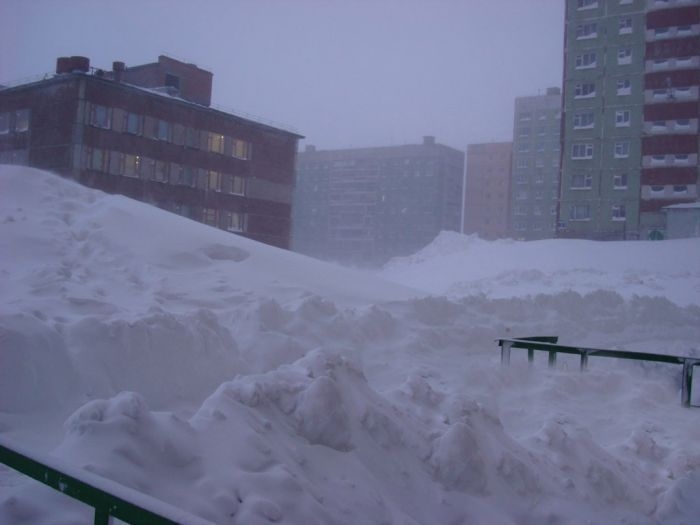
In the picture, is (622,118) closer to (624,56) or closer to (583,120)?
(583,120)

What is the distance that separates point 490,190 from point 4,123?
76.6 metres

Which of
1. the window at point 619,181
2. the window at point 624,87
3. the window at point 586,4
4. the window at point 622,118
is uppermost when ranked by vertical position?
the window at point 586,4

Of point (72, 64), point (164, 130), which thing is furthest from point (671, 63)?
A: point (72, 64)

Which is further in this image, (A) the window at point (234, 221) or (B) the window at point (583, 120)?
(B) the window at point (583, 120)

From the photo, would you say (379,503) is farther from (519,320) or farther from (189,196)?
(189,196)

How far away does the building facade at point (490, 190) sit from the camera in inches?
4218

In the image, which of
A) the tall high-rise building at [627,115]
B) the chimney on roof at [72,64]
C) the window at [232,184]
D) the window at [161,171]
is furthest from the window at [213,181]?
the tall high-rise building at [627,115]

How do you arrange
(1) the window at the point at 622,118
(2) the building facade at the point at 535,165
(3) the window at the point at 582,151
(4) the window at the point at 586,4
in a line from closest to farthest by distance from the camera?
(1) the window at the point at 622,118
(4) the window at the point at 586,4
(3) the window at the point at 582,151
(2) the building facade at the point at 535,165

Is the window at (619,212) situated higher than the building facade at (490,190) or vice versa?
the building facade at (490,190)

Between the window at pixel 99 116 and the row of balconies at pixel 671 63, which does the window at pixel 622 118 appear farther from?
the window at pixel 99 116

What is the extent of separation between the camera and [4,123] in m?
45.0

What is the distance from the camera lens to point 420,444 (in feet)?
15.9

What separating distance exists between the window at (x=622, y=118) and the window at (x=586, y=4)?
8.41m

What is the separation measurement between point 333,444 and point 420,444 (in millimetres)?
701
